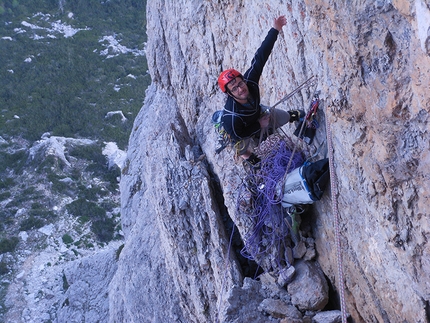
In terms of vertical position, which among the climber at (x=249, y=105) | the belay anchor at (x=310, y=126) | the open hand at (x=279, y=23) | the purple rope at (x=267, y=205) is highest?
the open hand at (x=279, y=23)

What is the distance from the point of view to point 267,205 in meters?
6.25

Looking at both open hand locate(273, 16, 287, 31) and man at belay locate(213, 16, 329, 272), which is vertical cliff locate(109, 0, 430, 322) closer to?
open hand locate(273, 16, 287, 31)

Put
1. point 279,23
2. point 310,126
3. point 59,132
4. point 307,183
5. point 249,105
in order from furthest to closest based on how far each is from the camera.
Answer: point 59,132 → point 249,105 → point 310,126 → point 279,23 → point 307,183

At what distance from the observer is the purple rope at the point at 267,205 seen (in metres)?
6.20

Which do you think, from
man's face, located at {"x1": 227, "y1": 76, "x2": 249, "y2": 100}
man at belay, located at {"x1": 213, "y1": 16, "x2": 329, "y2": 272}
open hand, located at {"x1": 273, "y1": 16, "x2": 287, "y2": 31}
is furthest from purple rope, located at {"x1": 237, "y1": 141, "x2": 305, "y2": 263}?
open hand, located at {"x1": 273, "y1": 16, "x2": 287, "y2": 31}

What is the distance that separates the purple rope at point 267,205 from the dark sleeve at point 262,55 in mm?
1254

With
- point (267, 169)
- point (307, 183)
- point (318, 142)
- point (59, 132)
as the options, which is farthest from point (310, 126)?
point (59, 132)

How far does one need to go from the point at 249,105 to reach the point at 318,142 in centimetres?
110

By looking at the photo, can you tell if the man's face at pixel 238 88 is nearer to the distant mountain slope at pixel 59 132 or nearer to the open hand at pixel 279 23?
the open hand at pixel 279 23

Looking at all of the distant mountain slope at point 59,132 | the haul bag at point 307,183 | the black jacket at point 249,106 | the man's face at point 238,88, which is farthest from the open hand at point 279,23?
the distant mountain slope at point 59,132

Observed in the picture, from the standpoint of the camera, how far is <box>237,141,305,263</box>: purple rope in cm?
620

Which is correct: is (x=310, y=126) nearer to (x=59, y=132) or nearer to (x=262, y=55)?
(x=262, y=55)

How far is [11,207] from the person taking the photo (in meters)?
25.8

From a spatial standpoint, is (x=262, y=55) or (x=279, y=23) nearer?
(x=279, y=23)
